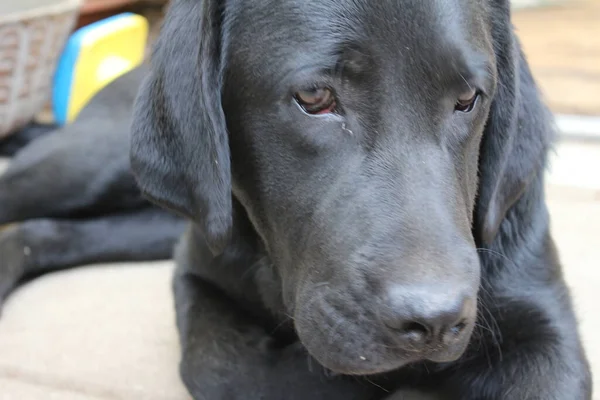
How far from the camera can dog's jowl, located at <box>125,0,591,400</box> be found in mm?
1305

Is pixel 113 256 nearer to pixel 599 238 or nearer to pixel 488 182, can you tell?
pixel 488 182

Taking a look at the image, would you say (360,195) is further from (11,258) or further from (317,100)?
(11,258)

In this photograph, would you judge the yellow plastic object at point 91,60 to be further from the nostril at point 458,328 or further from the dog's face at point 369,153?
the nostril at point 458,328

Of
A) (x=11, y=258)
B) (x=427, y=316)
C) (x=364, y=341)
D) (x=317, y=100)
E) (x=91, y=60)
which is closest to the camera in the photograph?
(x=427, y=316)

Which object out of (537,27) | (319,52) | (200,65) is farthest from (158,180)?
(537,27)

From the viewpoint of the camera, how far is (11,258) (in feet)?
8.38

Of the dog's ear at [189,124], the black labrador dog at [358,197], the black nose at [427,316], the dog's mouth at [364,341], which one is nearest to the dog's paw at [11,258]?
the black labrador dog at [358,197]

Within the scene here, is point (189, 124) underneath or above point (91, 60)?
above

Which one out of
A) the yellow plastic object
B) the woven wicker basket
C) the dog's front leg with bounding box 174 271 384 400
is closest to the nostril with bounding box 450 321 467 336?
the dog's front leg with bounding box 174 271 384 400

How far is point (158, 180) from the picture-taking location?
1.67m

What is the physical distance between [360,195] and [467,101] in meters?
0.29

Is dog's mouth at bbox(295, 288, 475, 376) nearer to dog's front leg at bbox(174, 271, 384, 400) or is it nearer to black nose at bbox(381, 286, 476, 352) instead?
black nose at bbox(381, 286, 476, 352)

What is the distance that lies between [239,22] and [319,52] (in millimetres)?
244

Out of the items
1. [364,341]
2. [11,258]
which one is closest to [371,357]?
[364,341]
